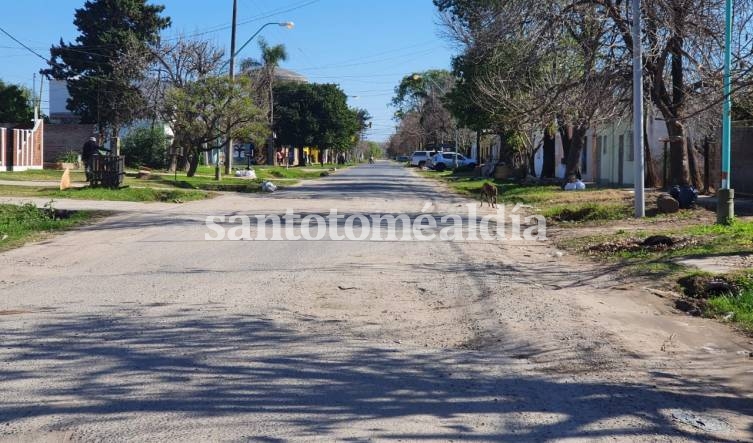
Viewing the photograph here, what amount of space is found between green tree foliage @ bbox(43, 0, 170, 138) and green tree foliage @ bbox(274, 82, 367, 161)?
23673 millimetres

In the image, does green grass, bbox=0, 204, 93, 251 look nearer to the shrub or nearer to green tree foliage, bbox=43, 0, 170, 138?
the shrub

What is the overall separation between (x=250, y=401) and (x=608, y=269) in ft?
24.2

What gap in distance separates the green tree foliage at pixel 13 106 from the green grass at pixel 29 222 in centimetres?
4184

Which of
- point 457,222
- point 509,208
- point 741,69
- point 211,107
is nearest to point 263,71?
point 211,107

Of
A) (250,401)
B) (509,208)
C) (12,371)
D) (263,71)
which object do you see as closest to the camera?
(250,401)

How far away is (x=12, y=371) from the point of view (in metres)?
6.04

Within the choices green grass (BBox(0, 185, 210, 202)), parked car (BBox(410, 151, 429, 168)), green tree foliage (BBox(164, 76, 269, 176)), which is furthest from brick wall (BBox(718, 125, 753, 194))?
parked car (BBox(410, 151, 429, 168))

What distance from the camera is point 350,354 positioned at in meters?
6.68

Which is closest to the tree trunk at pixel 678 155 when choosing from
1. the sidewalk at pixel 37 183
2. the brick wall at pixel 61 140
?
the sidewalk at pixel 37 183

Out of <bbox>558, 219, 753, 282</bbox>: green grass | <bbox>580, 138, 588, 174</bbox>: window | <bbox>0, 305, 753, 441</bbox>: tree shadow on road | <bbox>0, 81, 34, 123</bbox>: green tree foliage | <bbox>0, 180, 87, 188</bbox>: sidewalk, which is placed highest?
<bbox>0, 81, 34, 123</bbox>: green tree foliage

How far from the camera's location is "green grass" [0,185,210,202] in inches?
910

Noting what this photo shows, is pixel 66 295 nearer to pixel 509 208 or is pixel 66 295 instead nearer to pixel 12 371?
pixel 12 371

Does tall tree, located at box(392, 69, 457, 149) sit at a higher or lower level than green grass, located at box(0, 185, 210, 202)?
higher

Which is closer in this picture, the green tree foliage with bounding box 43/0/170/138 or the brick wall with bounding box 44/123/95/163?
the brick wall with bounding box 44/123/95/163
